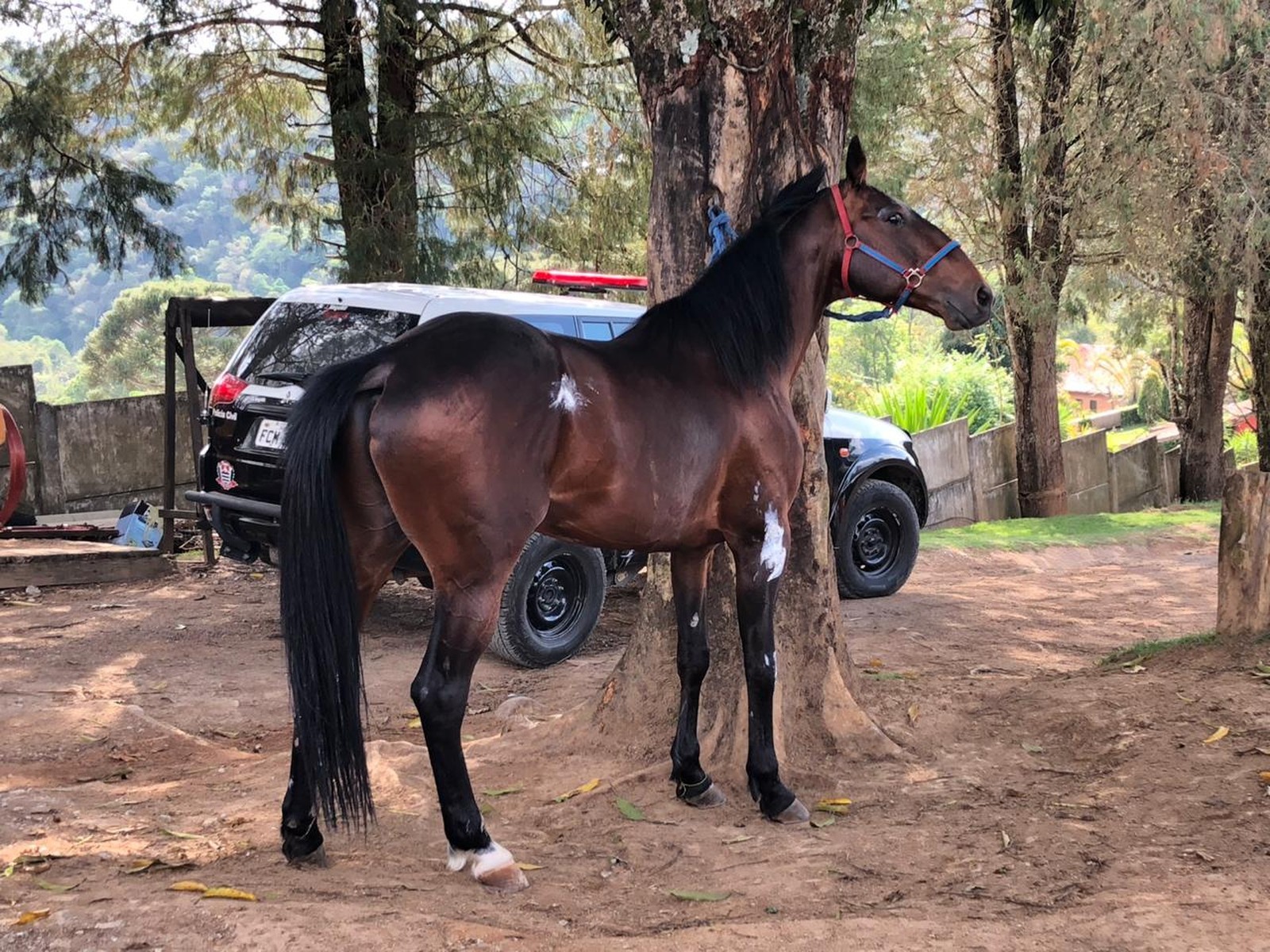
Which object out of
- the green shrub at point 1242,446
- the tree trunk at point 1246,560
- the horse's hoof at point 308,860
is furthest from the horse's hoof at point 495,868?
the green shrub at point 1242,446

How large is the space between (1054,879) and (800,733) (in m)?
1.55

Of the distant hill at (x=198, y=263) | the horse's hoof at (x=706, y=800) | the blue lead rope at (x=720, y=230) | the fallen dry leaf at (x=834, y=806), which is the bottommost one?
the fallen dry leaf at (x=834, y=806)

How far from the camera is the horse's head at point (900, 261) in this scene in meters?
4.93

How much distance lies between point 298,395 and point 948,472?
34.1 ft

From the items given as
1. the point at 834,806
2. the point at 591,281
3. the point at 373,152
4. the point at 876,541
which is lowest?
the point at 834,806

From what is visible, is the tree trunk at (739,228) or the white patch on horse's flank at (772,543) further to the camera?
the tree trunk at (739,228)

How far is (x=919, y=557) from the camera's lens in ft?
39.2

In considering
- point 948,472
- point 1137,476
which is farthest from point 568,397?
point 1137,476

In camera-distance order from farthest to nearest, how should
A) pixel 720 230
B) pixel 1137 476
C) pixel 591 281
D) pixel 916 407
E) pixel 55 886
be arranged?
pixel 1137 476 → pixel 916 407 → pixel 591 281 → pixel 720 230 → pixel 55 886

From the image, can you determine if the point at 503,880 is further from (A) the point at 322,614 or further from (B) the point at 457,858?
(A) the point at 322,614

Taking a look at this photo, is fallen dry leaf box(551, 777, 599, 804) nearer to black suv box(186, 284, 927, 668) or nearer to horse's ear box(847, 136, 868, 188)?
black suv box(186, 284, 927, 668)

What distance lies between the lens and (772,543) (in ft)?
15.7

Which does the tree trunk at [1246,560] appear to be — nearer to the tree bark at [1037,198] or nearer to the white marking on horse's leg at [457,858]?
the white marking on horse's leg at [457,858]

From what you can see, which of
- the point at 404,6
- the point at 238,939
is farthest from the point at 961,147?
the point at 238,939
